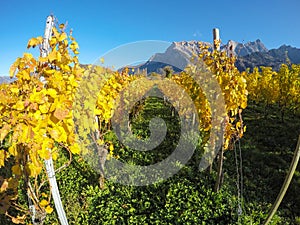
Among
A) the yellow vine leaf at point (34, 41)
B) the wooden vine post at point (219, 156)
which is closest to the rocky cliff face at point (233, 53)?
the wooden vine post at point (219, 156)

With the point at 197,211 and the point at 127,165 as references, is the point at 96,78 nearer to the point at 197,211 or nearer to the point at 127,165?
the point at 127,165

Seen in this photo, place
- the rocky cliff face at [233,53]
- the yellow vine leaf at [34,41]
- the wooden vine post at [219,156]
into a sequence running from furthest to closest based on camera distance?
the rocky cliff face at [233,53]
the wooden vine post at [219,156]
the yellow vine leaf at [34,41]

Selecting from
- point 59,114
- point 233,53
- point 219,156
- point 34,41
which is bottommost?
point 219,156

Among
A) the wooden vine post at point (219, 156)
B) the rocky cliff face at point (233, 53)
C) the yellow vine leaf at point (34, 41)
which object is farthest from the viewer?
the rocky cliff face at point (233, 53)

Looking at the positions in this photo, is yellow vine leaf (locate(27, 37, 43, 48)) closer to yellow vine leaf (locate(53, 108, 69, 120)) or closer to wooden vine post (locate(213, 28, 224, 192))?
yellow vine leaf (locate(53, 108, 69, 120))

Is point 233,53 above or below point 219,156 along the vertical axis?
above

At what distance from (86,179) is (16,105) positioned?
378cm

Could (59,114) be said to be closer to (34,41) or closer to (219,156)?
(34,41)

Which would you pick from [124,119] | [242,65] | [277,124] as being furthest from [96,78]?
[242,65]

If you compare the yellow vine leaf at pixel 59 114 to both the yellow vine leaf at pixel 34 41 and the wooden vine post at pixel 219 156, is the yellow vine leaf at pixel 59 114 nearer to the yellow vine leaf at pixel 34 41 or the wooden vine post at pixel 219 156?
the yellow vine leaf at pixel 34 41

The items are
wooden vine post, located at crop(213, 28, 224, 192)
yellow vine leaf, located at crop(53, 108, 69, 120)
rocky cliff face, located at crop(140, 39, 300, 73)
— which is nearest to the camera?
yellow vine leaf, located at crop(53, 108, 69, 120)

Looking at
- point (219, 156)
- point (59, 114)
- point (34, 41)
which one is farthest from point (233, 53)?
point (59, 114)

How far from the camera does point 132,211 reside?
4.05 meters

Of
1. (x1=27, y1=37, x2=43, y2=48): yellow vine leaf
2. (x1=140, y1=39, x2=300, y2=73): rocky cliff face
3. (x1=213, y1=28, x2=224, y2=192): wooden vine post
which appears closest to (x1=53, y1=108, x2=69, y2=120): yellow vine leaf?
(x1=27, y1=37, x2=43, y2=48): yellow vine leaf
